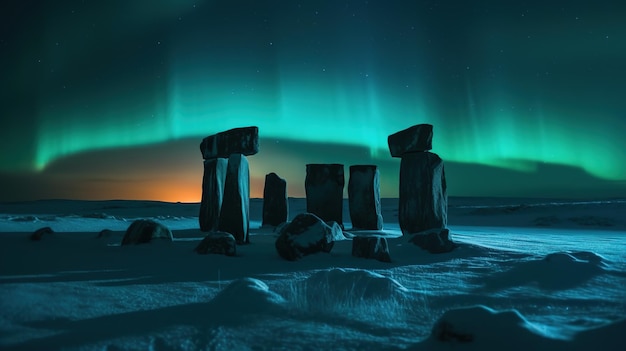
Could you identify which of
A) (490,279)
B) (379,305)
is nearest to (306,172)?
(490,279)

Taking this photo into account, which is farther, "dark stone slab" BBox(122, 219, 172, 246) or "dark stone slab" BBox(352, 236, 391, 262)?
"dark stone slab" BBox(122, 219, 172, 246)

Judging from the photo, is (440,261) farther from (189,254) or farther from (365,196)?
(365,196)

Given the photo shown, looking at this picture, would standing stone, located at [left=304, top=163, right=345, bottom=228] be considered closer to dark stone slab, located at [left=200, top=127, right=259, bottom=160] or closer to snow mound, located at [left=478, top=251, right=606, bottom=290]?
dark stone slab, located at [left=200, top=127, right=259, bottom=160]

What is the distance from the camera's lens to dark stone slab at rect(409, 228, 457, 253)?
636 cm

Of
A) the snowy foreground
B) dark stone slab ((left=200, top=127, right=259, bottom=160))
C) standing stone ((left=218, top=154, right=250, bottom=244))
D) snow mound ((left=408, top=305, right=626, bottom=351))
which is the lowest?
the snowy foreground

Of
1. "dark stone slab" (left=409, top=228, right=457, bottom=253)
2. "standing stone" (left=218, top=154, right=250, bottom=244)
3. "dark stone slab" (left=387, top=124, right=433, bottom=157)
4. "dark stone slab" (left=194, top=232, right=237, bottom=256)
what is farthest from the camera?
"dark stone slab" (left=387, top=124, right=433, bottom=157)

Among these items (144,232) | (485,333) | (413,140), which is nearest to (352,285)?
(485,333)

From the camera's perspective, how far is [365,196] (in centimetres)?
1298

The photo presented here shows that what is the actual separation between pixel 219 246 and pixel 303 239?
3.94 feet

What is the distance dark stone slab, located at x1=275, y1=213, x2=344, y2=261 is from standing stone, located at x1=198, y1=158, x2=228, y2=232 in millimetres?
4831

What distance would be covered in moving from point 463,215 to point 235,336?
21741 mm

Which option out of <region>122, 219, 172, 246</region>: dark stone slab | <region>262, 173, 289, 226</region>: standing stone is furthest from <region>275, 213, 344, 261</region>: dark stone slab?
<region>262, 173, 289, 226</region>: standing stone

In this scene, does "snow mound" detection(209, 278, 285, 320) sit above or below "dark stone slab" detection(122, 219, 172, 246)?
below

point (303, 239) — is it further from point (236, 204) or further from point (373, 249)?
point (236, 204)
